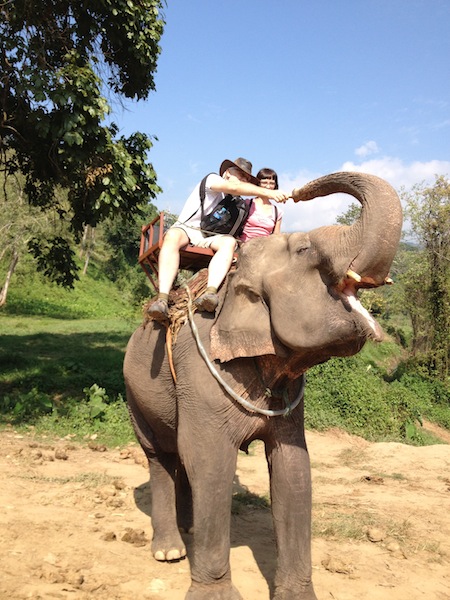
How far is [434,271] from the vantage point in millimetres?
15602

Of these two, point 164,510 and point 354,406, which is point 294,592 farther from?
point 354,406

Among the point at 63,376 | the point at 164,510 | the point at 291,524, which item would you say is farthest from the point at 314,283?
the point at 63,376

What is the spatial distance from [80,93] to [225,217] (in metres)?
4.45

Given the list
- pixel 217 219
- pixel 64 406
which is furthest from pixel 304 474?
pixel 64 406

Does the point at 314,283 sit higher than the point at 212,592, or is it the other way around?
the point at 314,283

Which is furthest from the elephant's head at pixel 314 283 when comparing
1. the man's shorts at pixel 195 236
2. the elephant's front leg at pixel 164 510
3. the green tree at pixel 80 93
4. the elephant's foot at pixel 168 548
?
the green tree at pixel 80 93

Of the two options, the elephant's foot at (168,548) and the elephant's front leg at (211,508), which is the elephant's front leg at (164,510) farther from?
the elephant's front leg at (211,508)

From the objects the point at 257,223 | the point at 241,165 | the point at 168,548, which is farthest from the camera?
the point at 168,548

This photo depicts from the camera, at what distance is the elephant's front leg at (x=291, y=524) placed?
312cm

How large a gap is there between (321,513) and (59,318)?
20.3 m

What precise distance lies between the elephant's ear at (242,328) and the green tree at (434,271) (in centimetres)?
1302

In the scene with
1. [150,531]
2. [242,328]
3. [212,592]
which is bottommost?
[150,531]

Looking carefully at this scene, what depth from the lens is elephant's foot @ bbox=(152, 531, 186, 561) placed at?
3.80 m

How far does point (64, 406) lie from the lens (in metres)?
8.48
